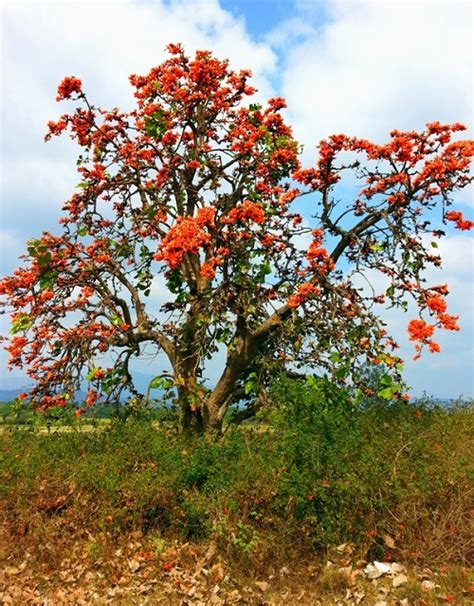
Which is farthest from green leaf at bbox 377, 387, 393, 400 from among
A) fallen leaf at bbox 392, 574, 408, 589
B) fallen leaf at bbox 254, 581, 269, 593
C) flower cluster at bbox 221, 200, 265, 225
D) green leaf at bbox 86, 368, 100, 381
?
green leaf at bbox 86, 368, 100, 381

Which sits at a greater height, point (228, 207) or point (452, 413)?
point (228, 207)

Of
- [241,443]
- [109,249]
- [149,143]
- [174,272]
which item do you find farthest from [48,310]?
[241,443]

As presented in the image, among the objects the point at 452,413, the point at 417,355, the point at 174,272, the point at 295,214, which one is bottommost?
the point at 452,413

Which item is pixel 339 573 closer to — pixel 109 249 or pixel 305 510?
pixel 305 510

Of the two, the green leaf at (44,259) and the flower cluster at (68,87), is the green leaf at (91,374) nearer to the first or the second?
the green leaf at (44,259)

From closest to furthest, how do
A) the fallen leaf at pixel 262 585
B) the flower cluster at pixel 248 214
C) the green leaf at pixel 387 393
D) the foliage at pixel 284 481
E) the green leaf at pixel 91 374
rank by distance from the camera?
the fallen leaf at pixel 262 585 < the foliage at pixel 284 481 < the green leaf at pixel 387 393 < the flower cluster at pixel 248 214 < the green leaf at pixel 91 374

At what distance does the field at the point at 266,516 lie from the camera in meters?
7.37

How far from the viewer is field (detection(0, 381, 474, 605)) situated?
7367 mm

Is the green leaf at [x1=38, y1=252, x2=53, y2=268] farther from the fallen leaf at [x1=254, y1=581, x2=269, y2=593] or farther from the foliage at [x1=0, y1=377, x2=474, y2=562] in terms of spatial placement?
the fallen leaf at [x1=254, y1=581, x2=269, y2=593]

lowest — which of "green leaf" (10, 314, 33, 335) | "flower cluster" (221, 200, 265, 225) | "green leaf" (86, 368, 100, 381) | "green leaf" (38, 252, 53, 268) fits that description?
"green leaf" (86, 368, 100, 381)

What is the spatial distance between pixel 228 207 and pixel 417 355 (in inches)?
229

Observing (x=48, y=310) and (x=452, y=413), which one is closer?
(x=452, y=413)

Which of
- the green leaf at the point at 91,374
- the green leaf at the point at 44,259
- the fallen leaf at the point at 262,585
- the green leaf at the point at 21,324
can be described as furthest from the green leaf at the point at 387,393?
the green leaf at the point at 21,324

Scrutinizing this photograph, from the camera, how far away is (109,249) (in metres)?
12.9
